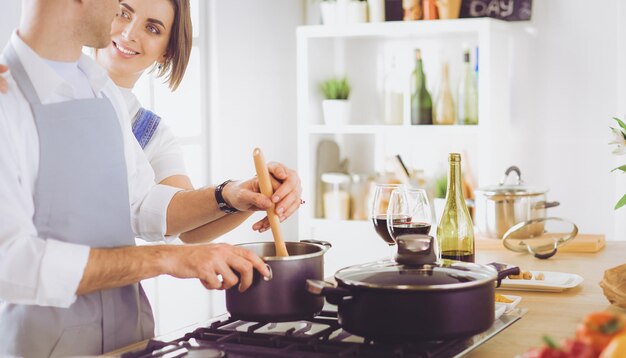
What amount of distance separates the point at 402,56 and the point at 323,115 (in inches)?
21.5

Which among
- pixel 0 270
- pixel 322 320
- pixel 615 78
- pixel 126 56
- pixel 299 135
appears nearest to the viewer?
pixel 0 270

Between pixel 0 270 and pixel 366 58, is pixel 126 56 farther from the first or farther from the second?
pixel 366 58

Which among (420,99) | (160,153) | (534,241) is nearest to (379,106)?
(420,99)

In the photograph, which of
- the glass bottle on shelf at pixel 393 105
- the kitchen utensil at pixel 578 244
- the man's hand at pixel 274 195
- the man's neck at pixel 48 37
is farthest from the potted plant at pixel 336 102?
the man's neck at pixel 48 37

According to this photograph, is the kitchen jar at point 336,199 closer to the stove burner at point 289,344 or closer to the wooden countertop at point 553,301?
the wooden countertop at point 553,301

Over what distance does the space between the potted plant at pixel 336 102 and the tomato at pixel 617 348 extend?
383cm

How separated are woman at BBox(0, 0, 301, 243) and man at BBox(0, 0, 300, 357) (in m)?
0.59

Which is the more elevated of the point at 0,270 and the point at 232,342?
the point at 0,270

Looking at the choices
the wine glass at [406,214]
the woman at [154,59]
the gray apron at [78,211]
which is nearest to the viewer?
the gray apron at [78,211]

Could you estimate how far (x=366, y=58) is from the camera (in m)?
4.97

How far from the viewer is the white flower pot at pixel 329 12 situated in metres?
4.70

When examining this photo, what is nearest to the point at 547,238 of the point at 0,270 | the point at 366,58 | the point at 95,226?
the point at 95,226

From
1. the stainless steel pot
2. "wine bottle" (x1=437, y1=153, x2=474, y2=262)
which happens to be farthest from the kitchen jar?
"wine bottle" (x1=437, y1=153, x2=474, y2=262)

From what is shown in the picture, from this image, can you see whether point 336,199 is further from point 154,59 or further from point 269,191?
point 269,191
